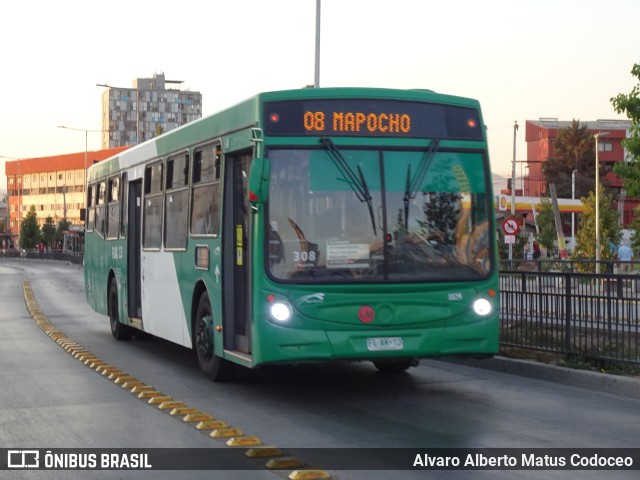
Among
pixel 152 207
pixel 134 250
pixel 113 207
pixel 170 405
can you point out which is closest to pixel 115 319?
pixel 113 207

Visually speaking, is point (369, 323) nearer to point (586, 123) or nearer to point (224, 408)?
point (224, 408)

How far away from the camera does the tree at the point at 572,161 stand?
363 ft

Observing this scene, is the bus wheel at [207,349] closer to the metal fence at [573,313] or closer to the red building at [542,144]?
the metal fence at [573,313]

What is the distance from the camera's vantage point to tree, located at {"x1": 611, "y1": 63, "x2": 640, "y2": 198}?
944 inches

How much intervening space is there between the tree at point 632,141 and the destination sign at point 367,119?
44.0 feet

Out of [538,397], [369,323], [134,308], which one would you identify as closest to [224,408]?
[369,323]

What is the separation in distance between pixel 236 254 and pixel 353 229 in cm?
155

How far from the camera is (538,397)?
11578 mm

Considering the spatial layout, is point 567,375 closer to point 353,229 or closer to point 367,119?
point 353,229

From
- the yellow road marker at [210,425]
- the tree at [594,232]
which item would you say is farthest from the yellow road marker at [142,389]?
the tree at [594,232]

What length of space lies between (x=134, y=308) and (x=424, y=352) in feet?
24.8

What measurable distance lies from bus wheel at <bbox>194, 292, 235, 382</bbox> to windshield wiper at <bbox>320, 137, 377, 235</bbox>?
2.69 m

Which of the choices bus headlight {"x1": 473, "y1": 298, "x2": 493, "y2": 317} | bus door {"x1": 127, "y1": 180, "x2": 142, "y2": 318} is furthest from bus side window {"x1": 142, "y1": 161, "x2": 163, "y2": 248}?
bus headlight {"x1": 473, "y1": 298, "x2": 493, "y2": 317}

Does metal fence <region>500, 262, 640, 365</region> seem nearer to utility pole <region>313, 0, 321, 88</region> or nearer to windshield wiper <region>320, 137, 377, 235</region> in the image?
windshield wiper <region>320, 137, 377, 235</region>
